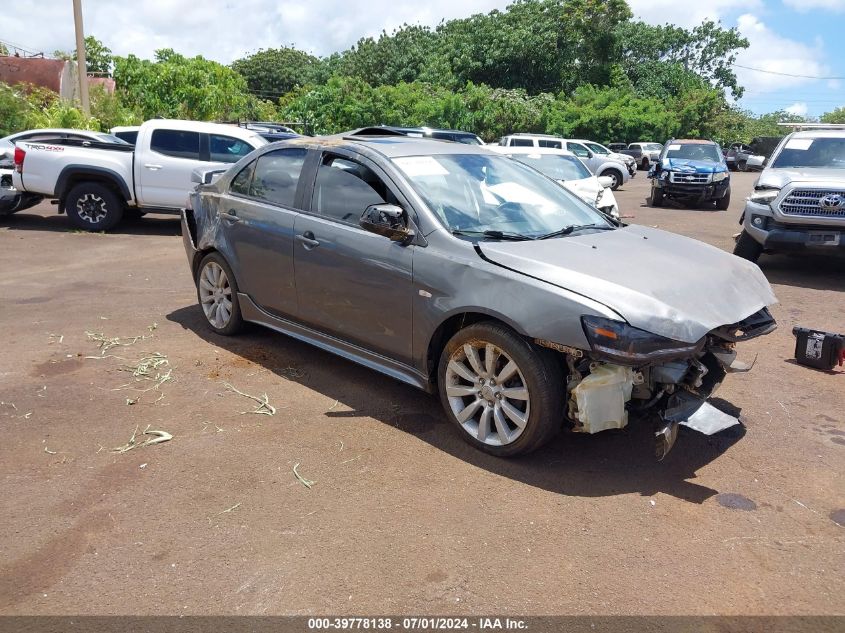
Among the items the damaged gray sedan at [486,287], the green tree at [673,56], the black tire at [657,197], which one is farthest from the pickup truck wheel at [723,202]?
the green tree at [673,56]

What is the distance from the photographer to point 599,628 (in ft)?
9.50

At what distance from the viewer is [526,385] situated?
4035mm

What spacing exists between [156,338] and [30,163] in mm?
7737

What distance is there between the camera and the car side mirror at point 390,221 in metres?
4.56

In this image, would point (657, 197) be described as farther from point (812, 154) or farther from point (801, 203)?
point (801, 203)

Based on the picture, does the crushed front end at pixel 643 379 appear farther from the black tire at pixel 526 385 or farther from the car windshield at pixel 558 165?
the car windshield at pixel 558 165

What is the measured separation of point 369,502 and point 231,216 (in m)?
3.07

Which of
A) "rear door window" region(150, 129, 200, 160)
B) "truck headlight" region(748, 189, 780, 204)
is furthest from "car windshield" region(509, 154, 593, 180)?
"rear door window" region(150, 129, 200, 160)

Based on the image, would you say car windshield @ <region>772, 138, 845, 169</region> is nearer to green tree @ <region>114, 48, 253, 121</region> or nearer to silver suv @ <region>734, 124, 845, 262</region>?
silver suv @ <region>734, 124, 845, 262</region>

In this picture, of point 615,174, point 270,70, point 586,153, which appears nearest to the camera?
point 615,174

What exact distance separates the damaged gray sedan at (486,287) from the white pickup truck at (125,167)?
278 inches

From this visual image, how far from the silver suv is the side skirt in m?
6.49

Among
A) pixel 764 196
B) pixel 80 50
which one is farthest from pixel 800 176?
pixel 80 50

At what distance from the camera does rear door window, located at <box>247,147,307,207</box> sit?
5.57 m
